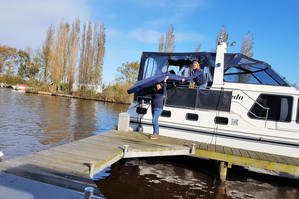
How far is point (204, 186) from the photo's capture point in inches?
240

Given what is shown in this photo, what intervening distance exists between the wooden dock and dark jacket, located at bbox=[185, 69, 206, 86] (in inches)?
81.9

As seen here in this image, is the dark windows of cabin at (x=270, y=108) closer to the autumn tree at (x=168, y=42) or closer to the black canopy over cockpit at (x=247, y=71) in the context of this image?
→ the black canopy over cockpit at (x=247, y=71)

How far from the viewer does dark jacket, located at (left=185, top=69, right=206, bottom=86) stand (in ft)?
22.6

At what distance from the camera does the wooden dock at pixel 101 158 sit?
3.43 m

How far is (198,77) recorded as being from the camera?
7047mm

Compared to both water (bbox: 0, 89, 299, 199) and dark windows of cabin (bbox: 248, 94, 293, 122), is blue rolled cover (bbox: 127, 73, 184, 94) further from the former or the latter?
water (bbox: 0, 89, 299, 199)

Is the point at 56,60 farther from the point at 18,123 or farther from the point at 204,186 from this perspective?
the point at 204,186

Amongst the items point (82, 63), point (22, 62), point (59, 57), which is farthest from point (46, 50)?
point (22, 62)

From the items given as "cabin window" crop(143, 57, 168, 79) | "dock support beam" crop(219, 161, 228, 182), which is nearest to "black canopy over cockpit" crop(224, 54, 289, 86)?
"cabin window" crop(143, 57, 168, 79)

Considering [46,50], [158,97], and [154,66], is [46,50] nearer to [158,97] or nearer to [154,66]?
[154,66]

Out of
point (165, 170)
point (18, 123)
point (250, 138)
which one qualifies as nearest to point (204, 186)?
point (165, 170)

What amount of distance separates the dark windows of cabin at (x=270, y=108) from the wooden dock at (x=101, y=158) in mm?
1209

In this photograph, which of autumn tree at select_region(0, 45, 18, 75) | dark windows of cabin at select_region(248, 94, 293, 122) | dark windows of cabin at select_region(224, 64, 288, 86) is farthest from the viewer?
autumn tree at select_region(0, 45, 18, 75)

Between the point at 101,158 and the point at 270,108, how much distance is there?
5538 mm
